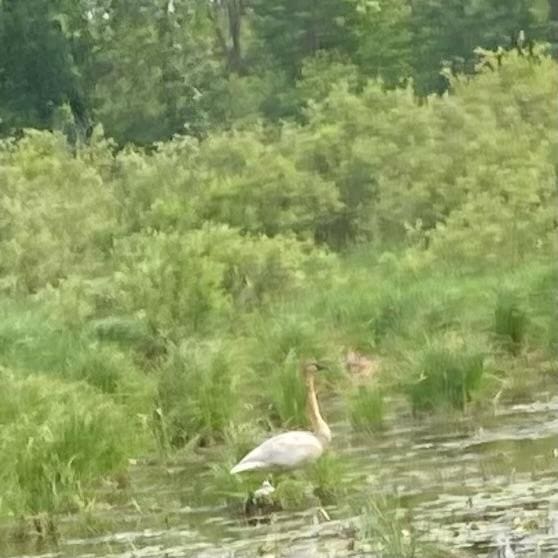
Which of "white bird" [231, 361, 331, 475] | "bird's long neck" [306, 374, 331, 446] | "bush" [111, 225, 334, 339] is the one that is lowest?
"bush" [111, 225, 334, 339]

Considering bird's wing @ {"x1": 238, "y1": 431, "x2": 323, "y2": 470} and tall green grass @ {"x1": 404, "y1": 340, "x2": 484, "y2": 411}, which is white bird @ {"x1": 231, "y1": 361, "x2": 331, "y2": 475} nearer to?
bird's wing @ {"x1": 238, "y1": 431, "x2": 323, "y2": 470}

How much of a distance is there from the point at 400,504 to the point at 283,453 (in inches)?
38.6

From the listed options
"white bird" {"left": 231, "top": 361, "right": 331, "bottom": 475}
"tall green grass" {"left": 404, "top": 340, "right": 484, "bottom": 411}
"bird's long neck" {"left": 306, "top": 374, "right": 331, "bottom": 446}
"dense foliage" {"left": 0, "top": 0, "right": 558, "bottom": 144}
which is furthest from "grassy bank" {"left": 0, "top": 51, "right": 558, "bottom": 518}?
"dense foliage" {"left": 0, "top": 0, "right": 558, "bottom": 144}

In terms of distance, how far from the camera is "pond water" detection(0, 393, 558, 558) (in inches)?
307

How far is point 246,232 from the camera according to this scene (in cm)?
2125

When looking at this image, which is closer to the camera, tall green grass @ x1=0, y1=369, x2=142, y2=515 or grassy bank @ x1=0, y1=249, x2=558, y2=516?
tall green grass @ x1=0, y1=369, x2=142, y2=515

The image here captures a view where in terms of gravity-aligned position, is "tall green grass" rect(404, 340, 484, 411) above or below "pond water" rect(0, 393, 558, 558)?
below

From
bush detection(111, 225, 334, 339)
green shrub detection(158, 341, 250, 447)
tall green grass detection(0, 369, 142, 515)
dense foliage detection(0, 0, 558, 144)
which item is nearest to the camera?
tall green grass detection(0, 369, 142, 515)

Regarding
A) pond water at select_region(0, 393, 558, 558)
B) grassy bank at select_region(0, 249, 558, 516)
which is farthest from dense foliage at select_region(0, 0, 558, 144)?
pond water at select_region(0, 393, 558, 558)

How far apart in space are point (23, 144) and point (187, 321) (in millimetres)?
9263

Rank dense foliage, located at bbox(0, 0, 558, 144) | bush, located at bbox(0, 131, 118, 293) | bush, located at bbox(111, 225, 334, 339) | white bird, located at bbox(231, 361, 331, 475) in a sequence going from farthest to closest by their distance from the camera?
dense foliage, located at bbox(0, 0, 558, 144)
bush, located at bbox(0, 131, 118, 293)
bush, located at bbox(111, 225, 334, 339)
white bird, located at bbox(231, 361, 331, 475)

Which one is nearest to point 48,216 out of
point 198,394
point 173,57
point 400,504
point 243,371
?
point 243,371

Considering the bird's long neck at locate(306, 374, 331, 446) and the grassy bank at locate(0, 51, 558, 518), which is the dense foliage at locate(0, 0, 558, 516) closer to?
the grassy bank at locate(0, 51, 558, 518)

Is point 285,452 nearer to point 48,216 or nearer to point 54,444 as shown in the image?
point 54,444
